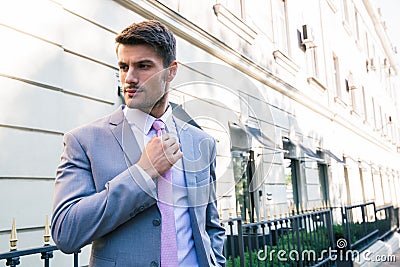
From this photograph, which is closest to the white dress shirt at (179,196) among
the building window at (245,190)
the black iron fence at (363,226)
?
the building window at (245,190)

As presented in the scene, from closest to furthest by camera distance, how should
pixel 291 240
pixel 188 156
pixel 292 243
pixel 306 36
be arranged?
pixel 188 156
pixel 292 243
pixel 291 240
pixel 306 36

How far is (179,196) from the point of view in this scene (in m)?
1.47

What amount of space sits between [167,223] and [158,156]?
0.26 m

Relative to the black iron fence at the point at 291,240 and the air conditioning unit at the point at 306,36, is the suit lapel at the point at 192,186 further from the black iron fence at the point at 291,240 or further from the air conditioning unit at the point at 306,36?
the air conditioning unit at the point at 306,36

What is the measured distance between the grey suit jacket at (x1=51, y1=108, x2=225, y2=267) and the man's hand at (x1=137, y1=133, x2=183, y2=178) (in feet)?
0.12

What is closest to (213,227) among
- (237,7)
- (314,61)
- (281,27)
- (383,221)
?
(237,7)

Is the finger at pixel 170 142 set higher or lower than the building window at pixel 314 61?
lower

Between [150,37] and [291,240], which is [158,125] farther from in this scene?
[291,240]

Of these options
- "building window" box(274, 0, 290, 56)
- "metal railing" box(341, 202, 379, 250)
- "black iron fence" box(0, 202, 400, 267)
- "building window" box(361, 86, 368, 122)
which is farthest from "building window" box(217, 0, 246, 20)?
"building window" box(361, 86, 368, 122)

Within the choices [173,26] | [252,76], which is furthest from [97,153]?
[252,76]

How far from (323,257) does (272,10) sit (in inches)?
220

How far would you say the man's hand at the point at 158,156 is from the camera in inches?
50.8

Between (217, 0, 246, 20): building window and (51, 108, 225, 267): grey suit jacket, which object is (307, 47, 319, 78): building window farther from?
(51, 108, 225, 267): grey suit jacket

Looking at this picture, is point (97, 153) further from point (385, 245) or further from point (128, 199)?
point (385, 245)
